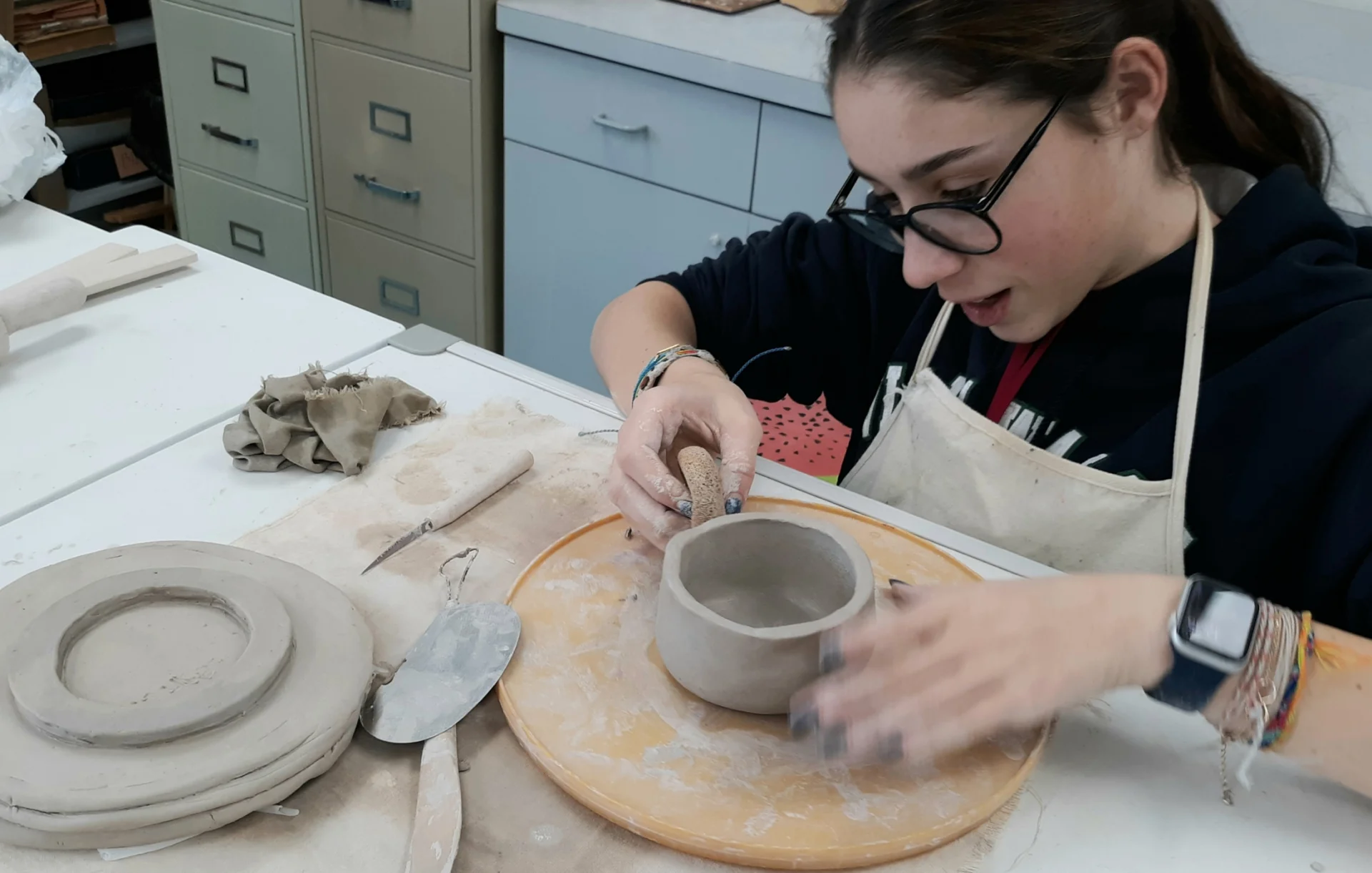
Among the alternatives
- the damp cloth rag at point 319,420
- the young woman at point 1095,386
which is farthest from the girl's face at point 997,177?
the damp cloth rag at point 319,420

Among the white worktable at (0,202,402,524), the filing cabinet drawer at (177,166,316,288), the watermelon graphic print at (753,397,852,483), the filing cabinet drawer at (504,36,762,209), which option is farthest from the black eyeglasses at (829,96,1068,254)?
the filing cabinet drawer at (177,166,316,288)

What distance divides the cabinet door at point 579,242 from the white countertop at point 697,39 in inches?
9.6

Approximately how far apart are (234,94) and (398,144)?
0.51 metres

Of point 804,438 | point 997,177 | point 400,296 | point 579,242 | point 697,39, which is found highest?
point 997,177

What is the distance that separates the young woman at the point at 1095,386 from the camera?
67 cm

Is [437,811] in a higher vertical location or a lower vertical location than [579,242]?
higher

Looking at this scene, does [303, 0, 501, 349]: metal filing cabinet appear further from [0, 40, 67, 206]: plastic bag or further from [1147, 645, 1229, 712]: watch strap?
[1147, 645, 1229, 712]: watch strap

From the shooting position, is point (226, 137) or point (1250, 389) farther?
point (226, 137)

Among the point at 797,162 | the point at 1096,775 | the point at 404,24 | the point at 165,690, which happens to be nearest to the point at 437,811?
the point at 165,690

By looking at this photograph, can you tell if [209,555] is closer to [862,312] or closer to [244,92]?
[862,312]

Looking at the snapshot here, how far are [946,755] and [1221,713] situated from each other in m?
0.18

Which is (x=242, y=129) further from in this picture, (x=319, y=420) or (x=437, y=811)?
(x=437, y=811)

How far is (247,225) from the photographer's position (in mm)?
2701

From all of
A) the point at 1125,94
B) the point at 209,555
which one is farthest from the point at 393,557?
the point at 1125,94
